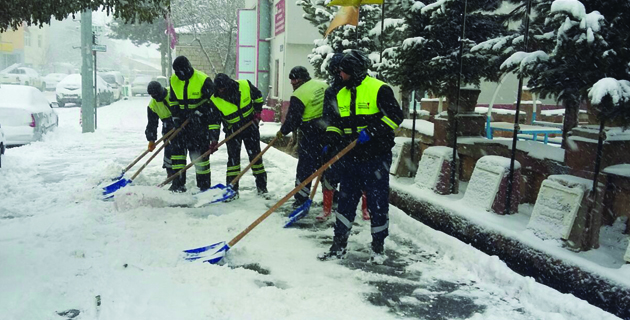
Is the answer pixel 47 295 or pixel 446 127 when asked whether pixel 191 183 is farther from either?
pixel 47 295

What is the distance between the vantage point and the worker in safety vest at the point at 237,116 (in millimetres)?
6992

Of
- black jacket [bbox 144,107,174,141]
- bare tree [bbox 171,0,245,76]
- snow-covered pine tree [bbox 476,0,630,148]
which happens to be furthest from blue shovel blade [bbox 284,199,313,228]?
bare tree [bbox 171,0,245,76]

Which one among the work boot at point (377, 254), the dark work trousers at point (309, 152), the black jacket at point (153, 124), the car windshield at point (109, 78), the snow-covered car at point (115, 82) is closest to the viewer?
the work boot at point (377, 254)

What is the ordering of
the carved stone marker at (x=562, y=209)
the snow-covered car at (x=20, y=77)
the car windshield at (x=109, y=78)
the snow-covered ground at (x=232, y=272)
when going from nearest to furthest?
the snow-covered ground at (x=232, y=272), the carved stone marker at (x=562, y=209), the snow-covered car at (x=20, y=77), the car windshield at (x=109, y=78)

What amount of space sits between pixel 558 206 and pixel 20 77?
126 ft

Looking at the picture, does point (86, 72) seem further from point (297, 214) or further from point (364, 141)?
point (364, 141)

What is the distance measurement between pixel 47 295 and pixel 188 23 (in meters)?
30.7

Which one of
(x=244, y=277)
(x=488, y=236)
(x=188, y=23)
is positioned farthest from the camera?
(x=188, y=23)

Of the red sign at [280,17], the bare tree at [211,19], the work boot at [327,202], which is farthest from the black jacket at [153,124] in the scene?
the bare tree at [211,19]

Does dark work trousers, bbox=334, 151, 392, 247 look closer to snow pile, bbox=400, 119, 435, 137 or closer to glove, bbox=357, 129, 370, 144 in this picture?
glove, bbox=357, 129, 370, 144

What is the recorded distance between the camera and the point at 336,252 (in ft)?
15.9

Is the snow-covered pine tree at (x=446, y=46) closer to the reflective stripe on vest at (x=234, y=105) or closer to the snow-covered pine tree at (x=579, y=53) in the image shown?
the snow-covered pine tree at (x=579, y=53)

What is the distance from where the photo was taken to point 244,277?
4238 mm

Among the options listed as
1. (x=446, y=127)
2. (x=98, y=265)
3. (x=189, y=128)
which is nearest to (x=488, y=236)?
(x=446, y=127)
